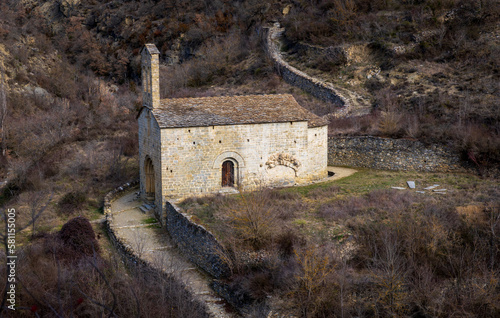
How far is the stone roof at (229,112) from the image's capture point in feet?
68.7

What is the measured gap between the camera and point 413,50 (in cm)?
3859

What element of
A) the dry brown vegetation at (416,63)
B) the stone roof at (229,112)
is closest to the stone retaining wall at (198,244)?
the stone roof at (229,112)

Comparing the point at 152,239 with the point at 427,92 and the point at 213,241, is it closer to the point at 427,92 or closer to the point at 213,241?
the point at 213,241

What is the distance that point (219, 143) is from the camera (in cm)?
2131

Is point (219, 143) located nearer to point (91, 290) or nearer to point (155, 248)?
point (155, 248)

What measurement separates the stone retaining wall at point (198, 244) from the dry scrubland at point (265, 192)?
0.70m

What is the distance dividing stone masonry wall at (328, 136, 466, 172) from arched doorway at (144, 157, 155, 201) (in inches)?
445

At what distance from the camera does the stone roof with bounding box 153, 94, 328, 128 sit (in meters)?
21.0

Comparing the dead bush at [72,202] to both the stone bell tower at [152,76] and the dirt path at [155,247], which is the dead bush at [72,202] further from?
the stone bell tower at [152,76]

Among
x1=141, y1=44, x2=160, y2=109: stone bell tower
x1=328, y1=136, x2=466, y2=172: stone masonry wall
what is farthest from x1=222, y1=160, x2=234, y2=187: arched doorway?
x1=328, y1=136, x2=466, y2=172: stone masonry wall

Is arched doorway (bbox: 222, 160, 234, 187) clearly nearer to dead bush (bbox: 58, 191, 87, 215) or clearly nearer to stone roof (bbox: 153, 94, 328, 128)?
stone roof (bbox: 153, 94, 328, 128)

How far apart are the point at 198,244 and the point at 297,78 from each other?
26313mm

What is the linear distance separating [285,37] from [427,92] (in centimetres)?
1935

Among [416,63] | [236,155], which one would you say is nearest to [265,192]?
[236,155]
